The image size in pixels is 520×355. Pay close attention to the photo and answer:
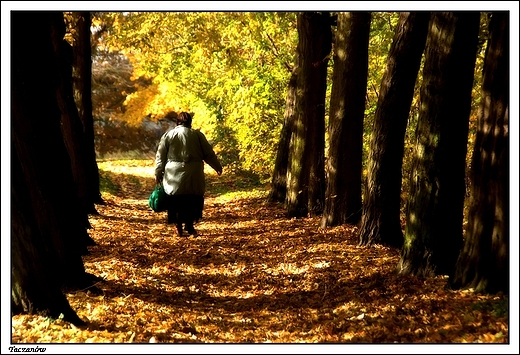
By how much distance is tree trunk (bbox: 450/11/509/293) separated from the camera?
559 cm

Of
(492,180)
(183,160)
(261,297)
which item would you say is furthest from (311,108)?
(492,180)

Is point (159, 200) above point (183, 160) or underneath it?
underneath

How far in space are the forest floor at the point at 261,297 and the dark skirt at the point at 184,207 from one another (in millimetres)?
438

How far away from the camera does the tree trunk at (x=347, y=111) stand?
1070cm

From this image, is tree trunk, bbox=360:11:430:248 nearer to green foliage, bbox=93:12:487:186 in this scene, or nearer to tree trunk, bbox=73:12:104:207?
green foliage, bbox=93:12:487:186

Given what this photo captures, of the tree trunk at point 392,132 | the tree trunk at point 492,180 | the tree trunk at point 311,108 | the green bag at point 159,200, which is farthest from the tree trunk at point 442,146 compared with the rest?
the tree trunk at point 311,108

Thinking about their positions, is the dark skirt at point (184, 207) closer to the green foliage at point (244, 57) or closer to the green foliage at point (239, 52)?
the green foliage at point (244, 57)

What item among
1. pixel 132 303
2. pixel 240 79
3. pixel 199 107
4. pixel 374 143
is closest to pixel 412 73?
pixel 374 143

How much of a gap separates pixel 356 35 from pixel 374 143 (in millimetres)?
2405

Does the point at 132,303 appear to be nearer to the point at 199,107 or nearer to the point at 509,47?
the point at 509,47

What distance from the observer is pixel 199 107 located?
25.1 metres

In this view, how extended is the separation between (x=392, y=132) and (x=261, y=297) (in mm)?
3081

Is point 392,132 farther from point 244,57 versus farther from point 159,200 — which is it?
point 244,57

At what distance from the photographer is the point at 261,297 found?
7.57 m
